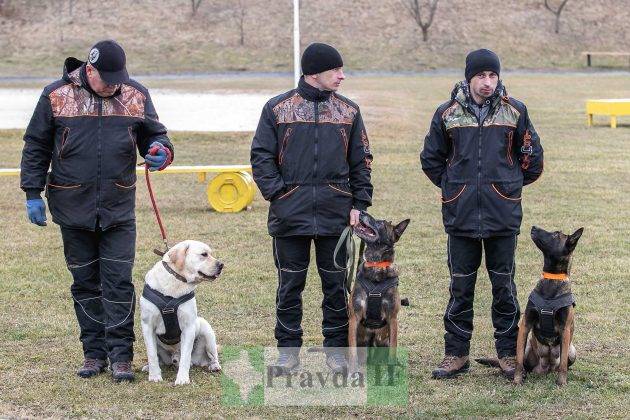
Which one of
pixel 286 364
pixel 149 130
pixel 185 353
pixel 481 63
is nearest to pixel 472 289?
pixel 286 364

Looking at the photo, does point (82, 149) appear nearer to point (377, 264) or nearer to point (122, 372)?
point (122, 372)

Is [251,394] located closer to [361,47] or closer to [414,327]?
[414,327]

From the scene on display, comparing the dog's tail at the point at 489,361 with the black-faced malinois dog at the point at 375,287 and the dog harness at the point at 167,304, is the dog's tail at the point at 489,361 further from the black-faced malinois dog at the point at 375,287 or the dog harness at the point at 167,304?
the dog harness at the point at 167,304

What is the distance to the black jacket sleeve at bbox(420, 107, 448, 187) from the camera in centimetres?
641

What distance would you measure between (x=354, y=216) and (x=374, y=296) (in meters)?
0.50

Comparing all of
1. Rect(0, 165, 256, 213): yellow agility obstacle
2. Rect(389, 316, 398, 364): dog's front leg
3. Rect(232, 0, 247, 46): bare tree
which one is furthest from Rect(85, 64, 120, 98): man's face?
Rect(232, 0, 247, 46): bare tree

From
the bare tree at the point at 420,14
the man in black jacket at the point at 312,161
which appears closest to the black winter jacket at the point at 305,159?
the man in black jacket at the point at 312,161

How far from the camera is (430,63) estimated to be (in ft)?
164

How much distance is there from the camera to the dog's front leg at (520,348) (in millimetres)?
6289

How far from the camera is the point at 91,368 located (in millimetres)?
6668

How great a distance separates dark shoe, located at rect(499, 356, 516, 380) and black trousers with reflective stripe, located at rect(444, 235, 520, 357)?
0.05m

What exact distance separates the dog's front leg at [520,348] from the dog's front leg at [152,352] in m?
2.16

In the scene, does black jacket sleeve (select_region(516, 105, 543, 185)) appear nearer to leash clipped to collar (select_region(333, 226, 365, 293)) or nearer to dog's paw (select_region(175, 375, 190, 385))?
leash clipped to collar (select_region(333, 226, 365, 293))

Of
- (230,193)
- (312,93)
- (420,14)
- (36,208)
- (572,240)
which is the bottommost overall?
(230,193)
